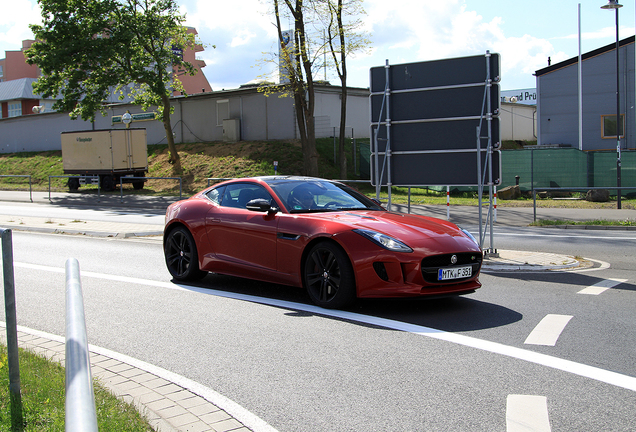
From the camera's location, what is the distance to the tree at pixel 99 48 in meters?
31.5

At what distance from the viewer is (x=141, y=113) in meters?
44.7

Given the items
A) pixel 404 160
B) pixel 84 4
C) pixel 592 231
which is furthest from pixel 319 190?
pixel 84 4

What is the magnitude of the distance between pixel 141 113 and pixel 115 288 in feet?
127

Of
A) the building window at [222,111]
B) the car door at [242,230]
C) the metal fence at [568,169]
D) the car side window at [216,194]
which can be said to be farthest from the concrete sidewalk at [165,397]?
the building window at [222,111]

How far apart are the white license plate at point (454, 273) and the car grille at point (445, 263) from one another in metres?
0.03

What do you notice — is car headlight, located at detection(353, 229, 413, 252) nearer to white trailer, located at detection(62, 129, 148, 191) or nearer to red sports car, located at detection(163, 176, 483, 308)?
red sports car, located at detection(163, 176, 483, 308)

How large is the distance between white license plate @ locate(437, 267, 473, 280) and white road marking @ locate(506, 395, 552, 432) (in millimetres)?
2408

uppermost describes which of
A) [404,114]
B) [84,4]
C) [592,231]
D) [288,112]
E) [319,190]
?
[84,4]

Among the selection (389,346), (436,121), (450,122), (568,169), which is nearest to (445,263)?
(389,346)

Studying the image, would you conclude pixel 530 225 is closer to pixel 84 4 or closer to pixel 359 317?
pixel 359 317

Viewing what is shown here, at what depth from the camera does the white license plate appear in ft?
21.4

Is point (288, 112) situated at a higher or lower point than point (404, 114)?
higher

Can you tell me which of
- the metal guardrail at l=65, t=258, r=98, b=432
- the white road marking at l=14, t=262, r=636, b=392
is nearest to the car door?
the white road marking at l=14, t=262, r=636, b=392

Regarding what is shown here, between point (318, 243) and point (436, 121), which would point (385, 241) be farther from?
point (436, 121)
